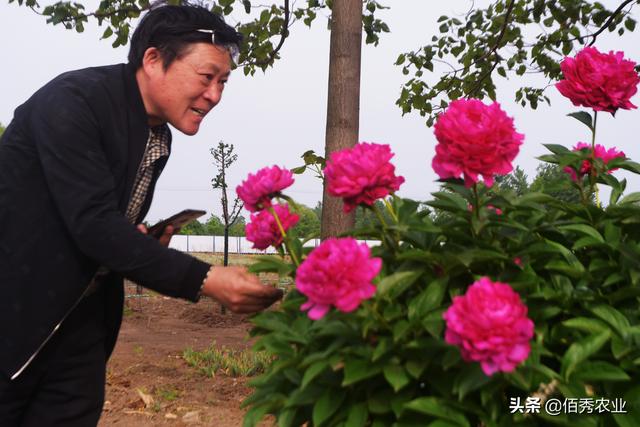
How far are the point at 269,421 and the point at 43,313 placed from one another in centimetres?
297

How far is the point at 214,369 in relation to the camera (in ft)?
21.2

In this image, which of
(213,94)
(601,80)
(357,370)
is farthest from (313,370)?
(601,80)

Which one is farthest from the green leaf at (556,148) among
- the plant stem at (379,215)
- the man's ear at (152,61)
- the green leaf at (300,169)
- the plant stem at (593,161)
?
the green leaf at (300,169)

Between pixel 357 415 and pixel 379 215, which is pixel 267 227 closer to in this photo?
pixel 379 215

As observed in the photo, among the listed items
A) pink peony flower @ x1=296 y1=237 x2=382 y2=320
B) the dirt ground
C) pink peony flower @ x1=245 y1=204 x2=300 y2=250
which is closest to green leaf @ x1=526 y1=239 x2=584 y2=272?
pink peony flower @ x1=296 y1=237 x2=382 y2=320

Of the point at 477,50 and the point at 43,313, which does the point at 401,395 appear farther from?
the point at 477,50

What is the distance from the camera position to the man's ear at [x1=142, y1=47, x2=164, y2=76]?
279cm

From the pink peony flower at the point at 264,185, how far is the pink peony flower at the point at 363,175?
324 mm

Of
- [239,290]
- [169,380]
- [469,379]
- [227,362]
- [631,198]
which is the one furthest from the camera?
[227,362]

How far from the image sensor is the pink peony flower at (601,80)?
8.07 feet

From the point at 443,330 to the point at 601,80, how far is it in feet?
3.95

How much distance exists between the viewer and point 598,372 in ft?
6.15

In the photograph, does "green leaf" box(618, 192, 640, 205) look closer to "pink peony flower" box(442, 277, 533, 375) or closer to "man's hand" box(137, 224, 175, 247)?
"pink peony flower" box(442, 277, 533, 375)

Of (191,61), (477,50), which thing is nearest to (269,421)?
(191,61)
